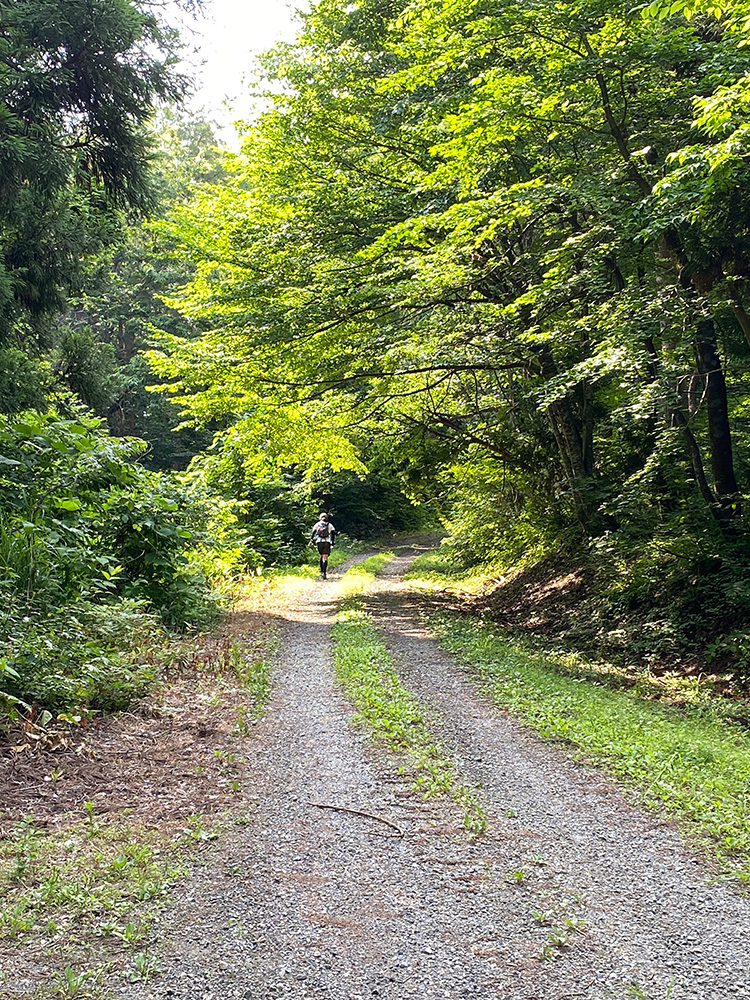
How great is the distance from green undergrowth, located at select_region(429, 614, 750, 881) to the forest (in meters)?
1.74

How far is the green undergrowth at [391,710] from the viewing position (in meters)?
5.26

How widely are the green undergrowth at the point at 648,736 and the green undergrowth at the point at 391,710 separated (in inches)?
44.7

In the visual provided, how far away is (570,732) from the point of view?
6629mm

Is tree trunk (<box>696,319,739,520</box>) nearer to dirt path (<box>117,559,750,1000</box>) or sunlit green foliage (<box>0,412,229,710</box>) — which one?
dirt path (<box>117,559,750,1000</box>)

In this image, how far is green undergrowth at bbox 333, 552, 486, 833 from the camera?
17.3 feet

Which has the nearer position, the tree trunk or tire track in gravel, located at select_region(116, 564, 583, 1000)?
tire track in gravel, located at select_region(116, 564, 583, 1000)

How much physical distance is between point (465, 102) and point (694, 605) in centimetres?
810

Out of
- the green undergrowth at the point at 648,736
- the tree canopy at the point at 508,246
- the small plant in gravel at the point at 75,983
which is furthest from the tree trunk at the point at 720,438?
the small plant in gravel at the point at 75,983

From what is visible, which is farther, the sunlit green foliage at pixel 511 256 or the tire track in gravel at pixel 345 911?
the sunlit green foliage at pixel 511 256

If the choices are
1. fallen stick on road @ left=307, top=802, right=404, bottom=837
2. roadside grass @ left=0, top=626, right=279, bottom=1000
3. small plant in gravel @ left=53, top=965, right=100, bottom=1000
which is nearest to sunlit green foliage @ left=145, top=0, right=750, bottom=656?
fallen stick on road @ left=307, top=802, right=404, bottom=837

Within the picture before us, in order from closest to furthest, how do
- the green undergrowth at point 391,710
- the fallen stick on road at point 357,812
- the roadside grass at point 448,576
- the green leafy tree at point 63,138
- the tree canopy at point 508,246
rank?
1. the fallen stick on road at point 357,812
2. the green undergrowth at point 391,710
3. the tree canopy at point 508,246
4. the green leafy tree at point 63,138
5. the roadside grass at point 448,576

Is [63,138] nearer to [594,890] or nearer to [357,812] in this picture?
[357,812]

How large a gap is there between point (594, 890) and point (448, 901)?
809 mm

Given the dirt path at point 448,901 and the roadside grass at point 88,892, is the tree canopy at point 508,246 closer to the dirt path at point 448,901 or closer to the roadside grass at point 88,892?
the dirt path at point 448,901
